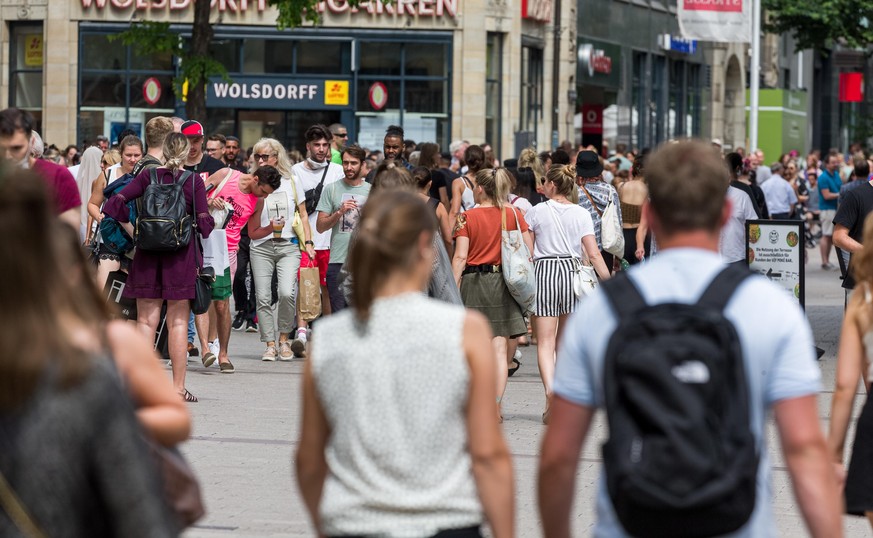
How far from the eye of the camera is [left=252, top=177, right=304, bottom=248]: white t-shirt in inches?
527

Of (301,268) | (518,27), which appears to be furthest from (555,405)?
(518,27)

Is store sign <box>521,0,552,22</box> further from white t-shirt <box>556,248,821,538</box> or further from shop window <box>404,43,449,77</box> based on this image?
white t-shirt <box>556,248,821,538</box>

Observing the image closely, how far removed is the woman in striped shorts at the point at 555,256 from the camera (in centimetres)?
1059

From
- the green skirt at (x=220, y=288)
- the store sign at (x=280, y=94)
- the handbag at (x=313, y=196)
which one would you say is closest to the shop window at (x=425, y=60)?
the store sign at (x=280, y=94)

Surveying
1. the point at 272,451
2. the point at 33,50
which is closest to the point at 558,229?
the point at 272,451

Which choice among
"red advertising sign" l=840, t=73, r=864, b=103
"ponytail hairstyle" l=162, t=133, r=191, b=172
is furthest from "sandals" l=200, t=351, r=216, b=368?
"red advertising sign" l=840, t=73, r=864, b=103

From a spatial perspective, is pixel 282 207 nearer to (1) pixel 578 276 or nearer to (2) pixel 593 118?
(1) pixel 578 276

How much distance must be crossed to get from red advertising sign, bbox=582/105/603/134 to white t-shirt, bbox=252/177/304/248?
30.1m

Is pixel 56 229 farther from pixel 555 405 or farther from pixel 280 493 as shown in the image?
pixel 280 493

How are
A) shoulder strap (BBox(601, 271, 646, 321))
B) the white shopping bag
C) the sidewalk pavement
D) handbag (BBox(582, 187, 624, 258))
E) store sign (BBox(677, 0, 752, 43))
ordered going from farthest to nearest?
store sign (BBox(677, 0, 752, 43))
handbag (BBox(582, 187, 624, 258))
the white shopping bag
the sidewalk pavement
shoulder strap (BBox(601, 271, 646, 321))

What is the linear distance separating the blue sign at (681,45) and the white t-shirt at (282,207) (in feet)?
112

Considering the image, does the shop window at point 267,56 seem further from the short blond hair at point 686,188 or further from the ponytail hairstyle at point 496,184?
the short blond hair at point 686,188

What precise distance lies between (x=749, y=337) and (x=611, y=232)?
932 centimetres

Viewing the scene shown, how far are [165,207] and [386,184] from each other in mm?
2615
